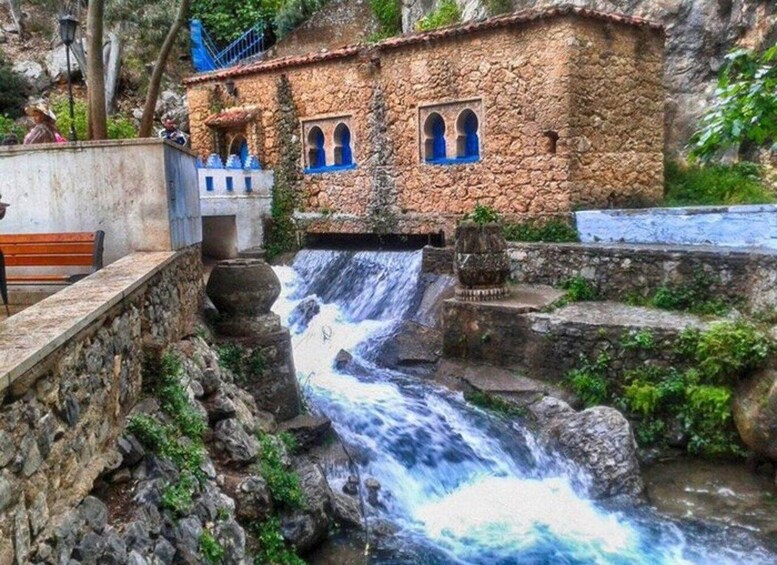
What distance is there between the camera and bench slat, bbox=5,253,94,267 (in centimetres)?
693

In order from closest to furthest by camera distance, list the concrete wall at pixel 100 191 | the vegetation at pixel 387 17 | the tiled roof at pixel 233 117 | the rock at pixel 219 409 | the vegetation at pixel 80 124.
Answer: the rock at pixel 219 409 → the concrete wall at pixel 100 191 → the tiled roof at pixel 233 117 → the vegetation at pixel 80 124 → the vegetation at pixel 387 17

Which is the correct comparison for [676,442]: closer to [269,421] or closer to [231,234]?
[269,421]

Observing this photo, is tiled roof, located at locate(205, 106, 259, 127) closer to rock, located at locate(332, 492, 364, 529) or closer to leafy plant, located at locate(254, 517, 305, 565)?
rock, located at locate(332, 492, 364, 529)

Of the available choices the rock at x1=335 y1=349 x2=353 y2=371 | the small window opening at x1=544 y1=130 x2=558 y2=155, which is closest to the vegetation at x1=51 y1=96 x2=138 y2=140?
the rock at x1=335 y1=349 x2=353 y2=371

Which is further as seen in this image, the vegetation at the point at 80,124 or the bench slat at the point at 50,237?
the vegetation at the point at 80,124

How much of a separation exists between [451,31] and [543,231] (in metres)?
4.26

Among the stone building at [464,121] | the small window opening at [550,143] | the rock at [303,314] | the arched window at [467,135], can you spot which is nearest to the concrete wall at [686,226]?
the stone building at [464,121]

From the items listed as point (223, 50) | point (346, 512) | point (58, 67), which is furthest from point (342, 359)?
point (58, 67)

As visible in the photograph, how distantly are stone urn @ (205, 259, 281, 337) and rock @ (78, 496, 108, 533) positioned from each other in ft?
15.7

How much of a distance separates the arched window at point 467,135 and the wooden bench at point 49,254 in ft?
28.8

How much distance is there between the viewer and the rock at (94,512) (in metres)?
3.55

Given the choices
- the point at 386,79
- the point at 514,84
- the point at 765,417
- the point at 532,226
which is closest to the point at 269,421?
the point at 765,417

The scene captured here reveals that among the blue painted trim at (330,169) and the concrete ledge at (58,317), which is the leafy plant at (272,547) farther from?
the blue painted trim at (330,169)

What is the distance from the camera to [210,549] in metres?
4.57
